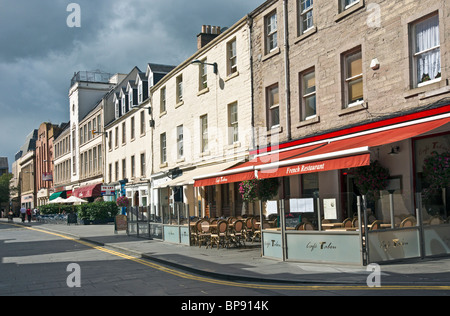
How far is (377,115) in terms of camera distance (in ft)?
47.5

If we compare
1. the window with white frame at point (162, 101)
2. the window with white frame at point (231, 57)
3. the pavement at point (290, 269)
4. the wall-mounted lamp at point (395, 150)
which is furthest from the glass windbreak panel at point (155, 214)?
the window with white frame at point (162, 101)

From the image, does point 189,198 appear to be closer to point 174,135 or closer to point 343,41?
point 174,135

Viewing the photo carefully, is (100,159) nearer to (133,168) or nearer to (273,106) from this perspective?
(133,168)

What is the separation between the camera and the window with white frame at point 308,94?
17.7 m

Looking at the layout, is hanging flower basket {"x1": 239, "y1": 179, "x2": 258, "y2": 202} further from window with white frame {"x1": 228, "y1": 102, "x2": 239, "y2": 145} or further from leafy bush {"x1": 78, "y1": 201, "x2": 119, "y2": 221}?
leafy bush {"x1": 78, "y1": 201, "x2": 119, "y2": 221}

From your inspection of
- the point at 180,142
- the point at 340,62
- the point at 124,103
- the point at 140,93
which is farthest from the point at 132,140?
the point at 340,62

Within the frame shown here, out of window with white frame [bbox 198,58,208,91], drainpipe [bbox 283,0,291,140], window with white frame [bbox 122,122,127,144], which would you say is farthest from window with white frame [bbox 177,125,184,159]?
window with white frame [bbox 122,122,127,144]

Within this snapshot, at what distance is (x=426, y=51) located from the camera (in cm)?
1316

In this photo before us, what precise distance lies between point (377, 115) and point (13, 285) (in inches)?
421

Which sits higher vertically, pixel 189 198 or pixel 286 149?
pixel 286 149

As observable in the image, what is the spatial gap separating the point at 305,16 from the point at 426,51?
19.9ft

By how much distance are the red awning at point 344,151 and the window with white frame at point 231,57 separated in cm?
777

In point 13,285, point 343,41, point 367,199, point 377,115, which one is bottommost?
point 13,285

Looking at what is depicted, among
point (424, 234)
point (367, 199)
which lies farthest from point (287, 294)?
point (424, 234)
